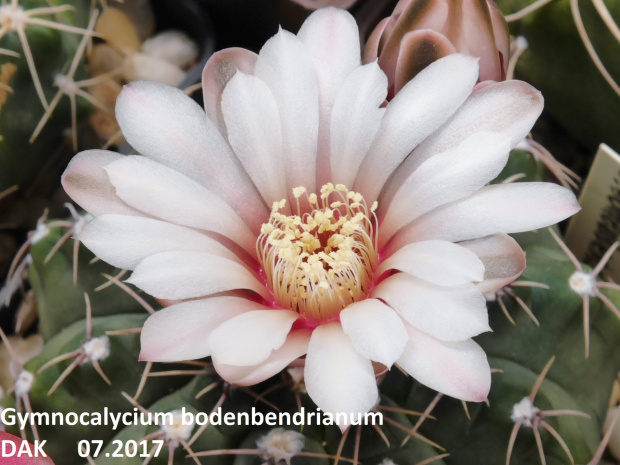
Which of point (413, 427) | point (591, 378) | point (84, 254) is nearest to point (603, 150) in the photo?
point (591, 378)

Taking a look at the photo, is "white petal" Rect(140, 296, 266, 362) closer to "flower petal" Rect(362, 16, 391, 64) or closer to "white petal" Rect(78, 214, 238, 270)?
"white petal" Rect(78, 214, 238, 270)

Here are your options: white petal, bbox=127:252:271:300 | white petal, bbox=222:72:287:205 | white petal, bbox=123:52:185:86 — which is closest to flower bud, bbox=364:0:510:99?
white petal, bbox=222:72:287:205

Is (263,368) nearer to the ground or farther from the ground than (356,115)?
nearer to the ground

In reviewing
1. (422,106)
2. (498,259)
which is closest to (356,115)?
(422,106)

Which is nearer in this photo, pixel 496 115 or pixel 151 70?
pixel 496 115

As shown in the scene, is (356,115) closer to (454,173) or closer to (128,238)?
(454,173)

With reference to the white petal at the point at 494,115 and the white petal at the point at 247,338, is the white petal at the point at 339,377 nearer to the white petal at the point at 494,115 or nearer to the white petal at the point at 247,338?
the white petal at the point at 247,338
